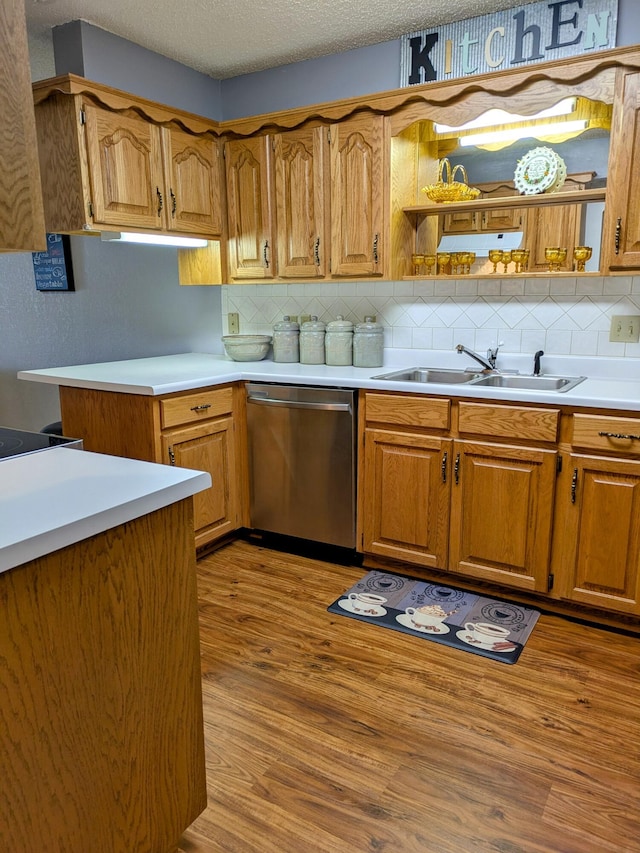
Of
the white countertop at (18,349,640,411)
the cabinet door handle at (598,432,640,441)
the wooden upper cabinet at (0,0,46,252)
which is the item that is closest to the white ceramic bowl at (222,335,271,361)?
the white countertop at (18,349,640,411)

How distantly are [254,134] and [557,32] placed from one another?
59.3 inches

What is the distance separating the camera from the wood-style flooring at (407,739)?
1.54 m

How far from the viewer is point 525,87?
8.43 ft

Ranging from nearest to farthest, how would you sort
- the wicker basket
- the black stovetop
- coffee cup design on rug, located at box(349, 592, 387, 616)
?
the black stovetop → coffee cup design on rug, located at box(349, 592, 387, 616) → the wicker basket

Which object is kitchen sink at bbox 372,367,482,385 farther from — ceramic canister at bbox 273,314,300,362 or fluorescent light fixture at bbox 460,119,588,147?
fluorescent light fixture at bbox 460,119,588,147

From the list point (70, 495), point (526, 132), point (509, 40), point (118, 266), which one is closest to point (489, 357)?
point (526, 132)

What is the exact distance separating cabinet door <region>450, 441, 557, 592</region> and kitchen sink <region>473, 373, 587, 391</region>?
0.37 meters

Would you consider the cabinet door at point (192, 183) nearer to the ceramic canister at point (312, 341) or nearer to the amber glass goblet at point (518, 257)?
the ceramic canister at point (312, 341)

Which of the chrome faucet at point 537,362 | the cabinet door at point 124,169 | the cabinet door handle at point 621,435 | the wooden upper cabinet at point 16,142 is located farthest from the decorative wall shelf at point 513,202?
the wooden upper cabinet at point 16,142

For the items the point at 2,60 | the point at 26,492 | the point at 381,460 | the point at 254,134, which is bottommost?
the point at 381,460

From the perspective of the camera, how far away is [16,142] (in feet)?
3.12

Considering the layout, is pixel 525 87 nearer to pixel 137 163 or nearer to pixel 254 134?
pixel 254 134

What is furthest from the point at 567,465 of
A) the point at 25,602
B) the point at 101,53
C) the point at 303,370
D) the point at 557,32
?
the point at 101,53

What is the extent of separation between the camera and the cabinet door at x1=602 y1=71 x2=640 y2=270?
2.37m
